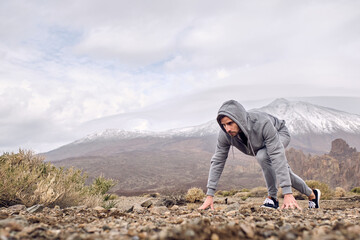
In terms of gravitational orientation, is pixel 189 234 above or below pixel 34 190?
above

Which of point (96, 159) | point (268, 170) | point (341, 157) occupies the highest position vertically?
point (268, 170)

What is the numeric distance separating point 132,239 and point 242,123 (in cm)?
304

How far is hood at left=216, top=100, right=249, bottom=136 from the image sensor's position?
4.55 metres

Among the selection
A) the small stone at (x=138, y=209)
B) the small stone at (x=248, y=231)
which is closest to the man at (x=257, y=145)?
the small stone at (x=138, y=209)

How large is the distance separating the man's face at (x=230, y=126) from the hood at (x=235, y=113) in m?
0.09

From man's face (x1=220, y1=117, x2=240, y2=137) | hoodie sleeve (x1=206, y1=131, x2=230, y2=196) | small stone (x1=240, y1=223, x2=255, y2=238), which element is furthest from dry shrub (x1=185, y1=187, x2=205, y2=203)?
small stone (x1=240, y1=223, x2=255, y2=238)

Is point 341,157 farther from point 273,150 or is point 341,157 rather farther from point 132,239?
point 132,239

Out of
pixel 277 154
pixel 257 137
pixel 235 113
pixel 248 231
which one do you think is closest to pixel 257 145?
pixel 257 137

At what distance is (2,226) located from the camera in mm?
2291

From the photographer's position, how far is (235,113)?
180 inches

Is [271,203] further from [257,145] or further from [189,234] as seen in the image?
[189,234]

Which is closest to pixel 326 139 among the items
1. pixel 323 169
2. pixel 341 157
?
pixel 341 157

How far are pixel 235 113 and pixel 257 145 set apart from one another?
0.79 meters

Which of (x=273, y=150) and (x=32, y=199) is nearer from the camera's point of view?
(x=273, y=150)
